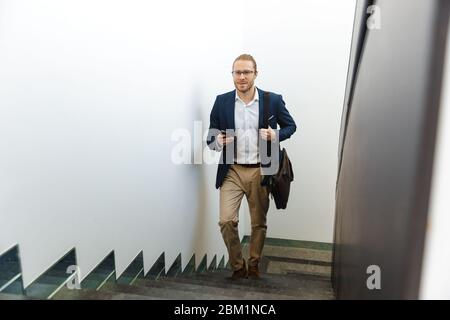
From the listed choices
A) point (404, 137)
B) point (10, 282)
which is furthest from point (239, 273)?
point (404, 137)

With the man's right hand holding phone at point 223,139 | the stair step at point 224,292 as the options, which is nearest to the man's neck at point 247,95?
the man's right hand holding phone at point 223,139

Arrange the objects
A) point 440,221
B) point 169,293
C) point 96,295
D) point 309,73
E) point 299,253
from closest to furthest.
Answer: point 440,221 → point 96,295 → point 169,293 → point 309,73 → point 299,253

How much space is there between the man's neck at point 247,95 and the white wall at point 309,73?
1.16 m

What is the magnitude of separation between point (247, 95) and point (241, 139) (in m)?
0.30

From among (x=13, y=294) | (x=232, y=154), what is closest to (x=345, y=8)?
(x=232, y=154)

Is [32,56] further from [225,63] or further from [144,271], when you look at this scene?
[225,63]

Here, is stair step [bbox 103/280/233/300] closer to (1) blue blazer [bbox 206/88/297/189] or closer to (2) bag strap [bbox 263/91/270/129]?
(1) blue blazer [bbox 206/88/297/189]

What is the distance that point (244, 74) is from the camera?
2598 millimetres

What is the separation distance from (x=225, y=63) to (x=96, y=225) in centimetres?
209

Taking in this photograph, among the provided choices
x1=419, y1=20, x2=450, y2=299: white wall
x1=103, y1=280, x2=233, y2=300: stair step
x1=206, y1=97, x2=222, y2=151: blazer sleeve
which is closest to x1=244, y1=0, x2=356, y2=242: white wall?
x1=206, y1=97, x2=222, y2=151: blazer sleeve

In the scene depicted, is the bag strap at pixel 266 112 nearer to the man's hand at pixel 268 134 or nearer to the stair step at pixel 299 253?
the man's hand at pixel 268 134

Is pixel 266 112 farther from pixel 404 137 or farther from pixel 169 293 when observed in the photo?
pixel 404 137

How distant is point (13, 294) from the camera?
4.33ft
